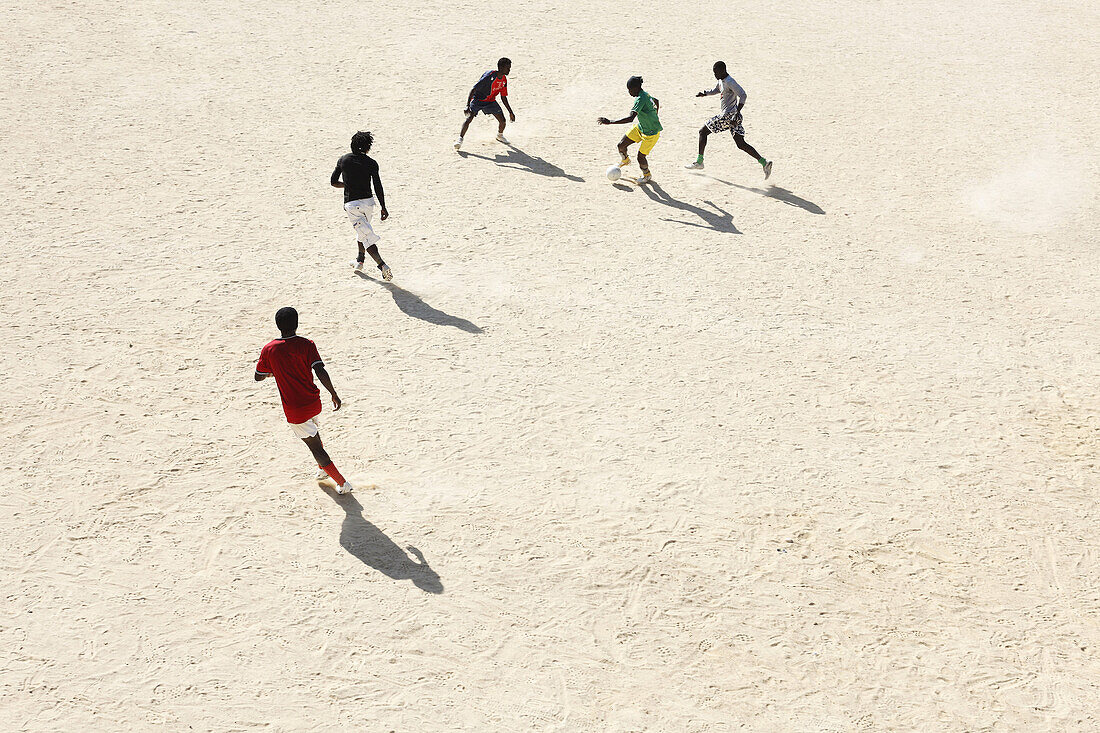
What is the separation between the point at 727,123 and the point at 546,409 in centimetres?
699

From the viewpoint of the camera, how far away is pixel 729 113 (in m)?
13.7

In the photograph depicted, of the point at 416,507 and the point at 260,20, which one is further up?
the point at 260,20

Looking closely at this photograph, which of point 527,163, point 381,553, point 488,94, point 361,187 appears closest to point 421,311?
point 361,187

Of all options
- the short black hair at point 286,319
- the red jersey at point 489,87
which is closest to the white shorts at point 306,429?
the short black hair at point 286,319

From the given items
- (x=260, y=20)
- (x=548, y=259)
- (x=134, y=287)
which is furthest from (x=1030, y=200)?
(x=260, y=20)

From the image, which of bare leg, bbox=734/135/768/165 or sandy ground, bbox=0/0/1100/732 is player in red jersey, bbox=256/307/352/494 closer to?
sandy ground, bbox=0/0/1100/732

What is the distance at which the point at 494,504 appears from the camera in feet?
26.0

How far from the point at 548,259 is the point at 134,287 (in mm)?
5306

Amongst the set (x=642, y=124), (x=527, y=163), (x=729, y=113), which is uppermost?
(x=729, y=113)

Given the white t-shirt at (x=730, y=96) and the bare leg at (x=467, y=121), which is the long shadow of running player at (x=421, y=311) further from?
the white t-shirt at (x=730, y=96)

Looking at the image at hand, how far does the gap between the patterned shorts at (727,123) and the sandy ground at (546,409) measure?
856 mm

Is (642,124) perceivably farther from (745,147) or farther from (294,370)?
(294,370)

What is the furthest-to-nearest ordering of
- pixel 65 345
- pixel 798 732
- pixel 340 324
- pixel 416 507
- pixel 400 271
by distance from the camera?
1. pixel 400 271
2. pixel 340 324
3. pixel 65 345
4. pixel 416 507
5. pixel 798 732

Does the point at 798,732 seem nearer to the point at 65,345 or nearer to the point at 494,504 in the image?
the point at 494,504
